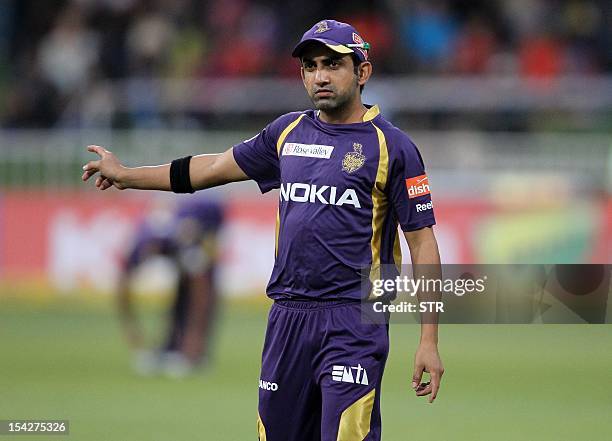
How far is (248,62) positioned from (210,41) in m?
0.83

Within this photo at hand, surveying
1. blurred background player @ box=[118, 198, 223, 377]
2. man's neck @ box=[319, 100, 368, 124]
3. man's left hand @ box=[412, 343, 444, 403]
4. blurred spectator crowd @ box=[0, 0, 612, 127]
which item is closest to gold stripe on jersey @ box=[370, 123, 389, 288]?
man's neck @ box=[319, 100, 368, 124]

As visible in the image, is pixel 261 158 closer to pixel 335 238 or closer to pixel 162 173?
pixel 162 173

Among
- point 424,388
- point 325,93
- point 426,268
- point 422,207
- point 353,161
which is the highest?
point 325,93

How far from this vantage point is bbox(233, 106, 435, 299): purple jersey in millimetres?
6367

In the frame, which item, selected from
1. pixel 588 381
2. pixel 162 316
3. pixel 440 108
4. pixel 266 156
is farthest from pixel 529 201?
pixel 266 156

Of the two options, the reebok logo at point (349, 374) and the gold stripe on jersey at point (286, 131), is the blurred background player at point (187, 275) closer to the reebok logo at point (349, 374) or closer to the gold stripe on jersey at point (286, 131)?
the gold stripe on jersey at point (286, 131)

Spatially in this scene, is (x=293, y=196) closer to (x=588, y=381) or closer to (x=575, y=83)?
(x=588, y=381)

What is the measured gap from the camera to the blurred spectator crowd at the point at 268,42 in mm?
18484

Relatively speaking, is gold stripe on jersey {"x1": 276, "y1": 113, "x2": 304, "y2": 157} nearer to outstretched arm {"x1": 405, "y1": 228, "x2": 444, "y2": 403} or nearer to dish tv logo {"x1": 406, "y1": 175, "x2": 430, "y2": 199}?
dish tv logo {"x1": 406, "y1": 175, "x2": 430, "y2": 199}

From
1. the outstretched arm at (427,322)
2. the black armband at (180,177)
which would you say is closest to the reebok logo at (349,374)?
the outstretched arm at (427,322)

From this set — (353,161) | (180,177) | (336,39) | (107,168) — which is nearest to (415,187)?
(353,161)

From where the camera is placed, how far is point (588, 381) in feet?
42.4

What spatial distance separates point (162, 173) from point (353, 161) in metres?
1.07

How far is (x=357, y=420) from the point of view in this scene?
20.4ft
